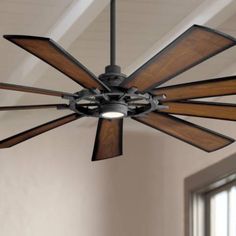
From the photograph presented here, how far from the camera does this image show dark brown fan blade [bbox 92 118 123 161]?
2.04 meters

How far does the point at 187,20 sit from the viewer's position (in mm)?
2736

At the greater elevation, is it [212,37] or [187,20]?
[187,20]

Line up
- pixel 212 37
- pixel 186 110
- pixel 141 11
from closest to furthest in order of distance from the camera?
1. pixel 212 37
2. pixel 186 110
3. pixel 141 11

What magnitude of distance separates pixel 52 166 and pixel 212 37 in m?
2.66

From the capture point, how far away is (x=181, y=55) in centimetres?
159

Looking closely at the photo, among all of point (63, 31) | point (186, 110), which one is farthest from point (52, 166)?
point (186, 110)

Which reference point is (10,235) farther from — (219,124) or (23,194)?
(219,124)

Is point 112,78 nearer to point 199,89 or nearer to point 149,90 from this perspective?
point 149,90

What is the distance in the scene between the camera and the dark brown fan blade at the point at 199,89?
1703 millimetres

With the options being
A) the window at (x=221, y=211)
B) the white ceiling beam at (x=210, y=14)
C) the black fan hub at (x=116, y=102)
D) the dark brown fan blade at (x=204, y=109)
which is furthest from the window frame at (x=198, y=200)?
the black fan hub at (x=116, y=102)

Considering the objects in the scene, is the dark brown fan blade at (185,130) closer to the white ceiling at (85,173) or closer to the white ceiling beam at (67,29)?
the white ceiling beam at (67,29)

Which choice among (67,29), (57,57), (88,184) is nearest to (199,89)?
(57,57)

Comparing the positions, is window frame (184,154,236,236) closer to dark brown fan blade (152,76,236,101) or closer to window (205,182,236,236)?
window (205,182,236,236)

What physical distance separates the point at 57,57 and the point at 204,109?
0.50 meters
